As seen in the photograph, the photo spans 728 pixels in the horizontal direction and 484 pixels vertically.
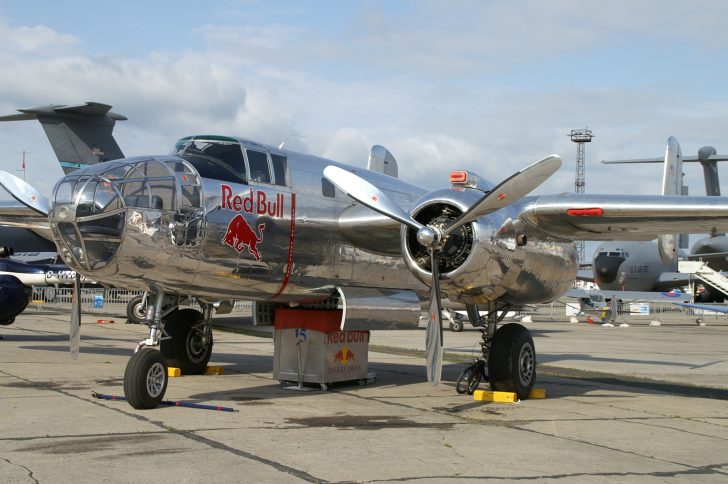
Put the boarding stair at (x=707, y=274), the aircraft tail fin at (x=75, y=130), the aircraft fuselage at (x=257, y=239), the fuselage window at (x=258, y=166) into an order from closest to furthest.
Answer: the aircraft fuselage at (x=257, y=239), the fuselage window at (x=258, y=166), the aircraft tail fin at (x=75, y=130), the boarding stair at (x=707, y=274)

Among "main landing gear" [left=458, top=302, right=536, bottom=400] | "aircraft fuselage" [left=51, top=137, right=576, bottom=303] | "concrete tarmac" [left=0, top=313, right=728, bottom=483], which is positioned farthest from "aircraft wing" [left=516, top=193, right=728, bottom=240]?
"concrete tarmac" [left=0, top=313, right=728, bottom=483]

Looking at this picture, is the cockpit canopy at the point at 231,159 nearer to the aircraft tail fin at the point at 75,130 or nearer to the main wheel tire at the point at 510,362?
the main wheel tire at the point at 510,362

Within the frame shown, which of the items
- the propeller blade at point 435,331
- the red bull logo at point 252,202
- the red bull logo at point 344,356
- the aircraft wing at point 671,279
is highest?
the aircraft wing at point 671,279

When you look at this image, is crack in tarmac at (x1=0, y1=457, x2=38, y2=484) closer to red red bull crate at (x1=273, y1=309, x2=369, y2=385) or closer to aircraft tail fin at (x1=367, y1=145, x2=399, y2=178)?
red red bull crate at (x1=273, y1=309, x2=369, y2=385)

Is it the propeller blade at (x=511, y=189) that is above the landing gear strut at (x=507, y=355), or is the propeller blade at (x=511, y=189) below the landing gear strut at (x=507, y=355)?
above

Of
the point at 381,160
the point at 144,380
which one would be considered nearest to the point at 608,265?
the point at 381,160

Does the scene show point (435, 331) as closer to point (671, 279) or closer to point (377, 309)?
Result: point (377, 309)

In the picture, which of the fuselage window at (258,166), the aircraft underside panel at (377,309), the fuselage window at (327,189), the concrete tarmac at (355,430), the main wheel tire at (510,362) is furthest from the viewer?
the fuselage window at (327,189)

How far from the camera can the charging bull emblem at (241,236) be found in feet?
33.1

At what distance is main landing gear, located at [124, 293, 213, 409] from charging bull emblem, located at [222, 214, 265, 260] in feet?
3.77

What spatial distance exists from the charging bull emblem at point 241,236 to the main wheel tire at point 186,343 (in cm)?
326

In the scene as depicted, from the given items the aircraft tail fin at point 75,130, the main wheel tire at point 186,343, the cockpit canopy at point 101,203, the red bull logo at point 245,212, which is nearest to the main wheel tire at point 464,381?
the red bull logo at point 245,212

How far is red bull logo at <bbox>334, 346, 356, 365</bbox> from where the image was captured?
12.2 m

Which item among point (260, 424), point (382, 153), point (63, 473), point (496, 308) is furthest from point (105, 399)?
point (382, 153)
